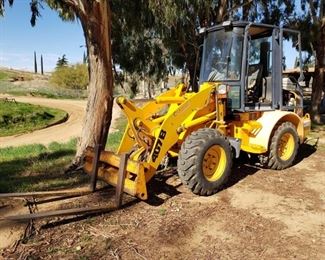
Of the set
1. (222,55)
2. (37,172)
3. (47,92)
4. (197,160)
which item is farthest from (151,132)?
(47,92)

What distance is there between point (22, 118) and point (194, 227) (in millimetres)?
18065

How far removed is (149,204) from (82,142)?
8.49 ft

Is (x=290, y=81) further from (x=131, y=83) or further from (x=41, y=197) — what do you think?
(x=131, y=83)

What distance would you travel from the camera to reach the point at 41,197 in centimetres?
548

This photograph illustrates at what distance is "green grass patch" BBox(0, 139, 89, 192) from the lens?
21.8 ft

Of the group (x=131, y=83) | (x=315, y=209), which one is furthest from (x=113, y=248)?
(x=131, y=83)

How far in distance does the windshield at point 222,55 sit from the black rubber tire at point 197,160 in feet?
4.73

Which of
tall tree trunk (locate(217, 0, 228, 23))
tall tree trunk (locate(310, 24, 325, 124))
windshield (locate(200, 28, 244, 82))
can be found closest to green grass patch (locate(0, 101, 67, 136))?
tall tree trunk (locate(217, 0, 228, 23))

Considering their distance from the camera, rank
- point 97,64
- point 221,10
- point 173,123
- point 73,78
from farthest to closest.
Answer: point 73,78 → point 221,10 → point 97,64 → point 173,123

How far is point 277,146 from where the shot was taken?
7.14 metres

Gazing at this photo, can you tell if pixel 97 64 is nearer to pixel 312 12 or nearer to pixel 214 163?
pixel 214 163

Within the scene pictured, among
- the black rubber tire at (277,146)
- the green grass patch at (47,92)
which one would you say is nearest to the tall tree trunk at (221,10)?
the black rubber tire at (277,146)

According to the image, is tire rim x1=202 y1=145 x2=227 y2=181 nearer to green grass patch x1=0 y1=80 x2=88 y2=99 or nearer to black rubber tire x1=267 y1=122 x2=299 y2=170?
black rubber tire x1=267 y1=122 x2=299 y2=170

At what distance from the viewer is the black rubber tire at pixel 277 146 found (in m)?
7.08
